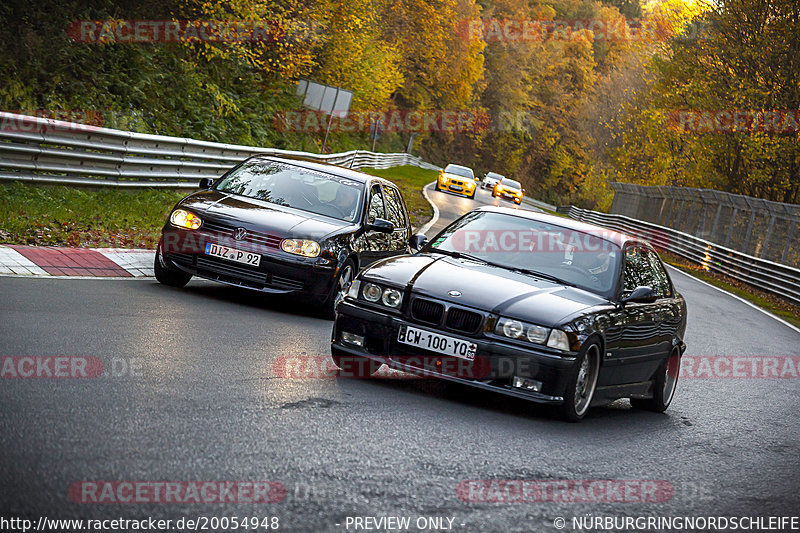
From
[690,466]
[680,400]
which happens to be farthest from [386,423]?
[680,400]

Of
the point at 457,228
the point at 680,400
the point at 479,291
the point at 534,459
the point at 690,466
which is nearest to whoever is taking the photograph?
the point at 534,459

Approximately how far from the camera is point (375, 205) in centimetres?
1248

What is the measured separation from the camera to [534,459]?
5930mm

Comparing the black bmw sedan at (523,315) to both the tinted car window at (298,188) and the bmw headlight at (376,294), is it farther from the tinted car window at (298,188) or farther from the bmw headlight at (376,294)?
the tinted car window at (298,188)

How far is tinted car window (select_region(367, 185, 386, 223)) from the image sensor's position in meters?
12.2

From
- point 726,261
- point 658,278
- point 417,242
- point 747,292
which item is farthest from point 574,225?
point 726,261

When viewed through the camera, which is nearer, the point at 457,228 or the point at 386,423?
the point at 386,423

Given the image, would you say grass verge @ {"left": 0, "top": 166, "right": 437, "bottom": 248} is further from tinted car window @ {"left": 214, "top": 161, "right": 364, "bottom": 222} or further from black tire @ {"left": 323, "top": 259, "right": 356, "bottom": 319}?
black tire @ {"left": 323, "top": 259, "right": 356, "bottom": 319}

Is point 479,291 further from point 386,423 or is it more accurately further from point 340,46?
point 340,46

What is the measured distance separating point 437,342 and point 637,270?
2.40 metres

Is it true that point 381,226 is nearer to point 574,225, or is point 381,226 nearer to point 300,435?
point 574,225

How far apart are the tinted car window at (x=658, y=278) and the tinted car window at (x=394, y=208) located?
13.7ft

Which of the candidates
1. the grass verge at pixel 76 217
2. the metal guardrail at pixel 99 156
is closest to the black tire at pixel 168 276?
the grass verge at pixel 76 217

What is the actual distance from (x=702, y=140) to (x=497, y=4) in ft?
209
